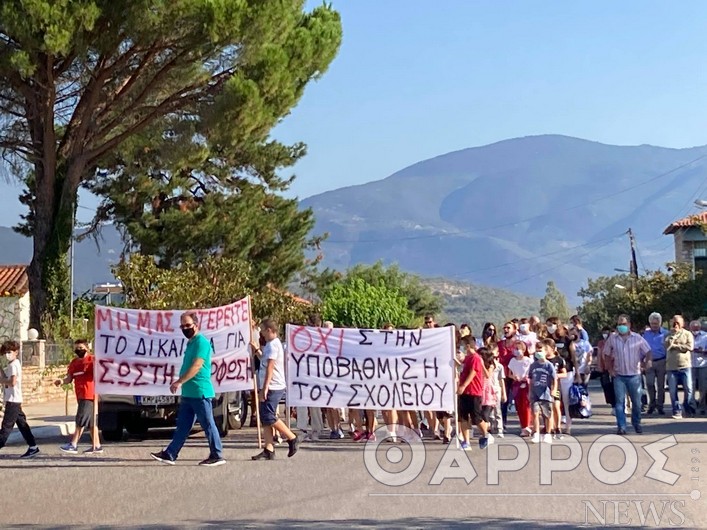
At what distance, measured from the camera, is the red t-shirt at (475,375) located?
15.4 m

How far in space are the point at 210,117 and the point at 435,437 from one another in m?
16.4

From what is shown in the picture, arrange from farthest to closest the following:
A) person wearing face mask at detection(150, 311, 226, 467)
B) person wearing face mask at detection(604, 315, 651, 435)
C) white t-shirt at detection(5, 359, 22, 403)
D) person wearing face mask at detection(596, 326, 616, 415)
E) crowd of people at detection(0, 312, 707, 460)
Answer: person wearing face mask at detection(596, 326, 616, 415) < person wearing face mask at detection(604, 315, 651, 435) < white t-shirt at detection(5, 359, 22, 403) < crowd of people at detection(0, 312, 707, 460) < person wearing face mask at detection(150, 311, 226, 467)

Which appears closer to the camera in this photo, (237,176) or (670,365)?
(670,365)

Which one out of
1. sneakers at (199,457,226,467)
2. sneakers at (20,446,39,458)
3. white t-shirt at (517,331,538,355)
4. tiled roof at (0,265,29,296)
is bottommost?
sneakers at (199,457,226,467)

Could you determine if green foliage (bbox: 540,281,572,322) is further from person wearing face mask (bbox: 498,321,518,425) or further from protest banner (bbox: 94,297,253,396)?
protest banner (bbox: 94,297,253,396)

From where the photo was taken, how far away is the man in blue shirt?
67.8ft

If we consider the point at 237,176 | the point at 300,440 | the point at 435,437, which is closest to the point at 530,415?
the point at 435,437

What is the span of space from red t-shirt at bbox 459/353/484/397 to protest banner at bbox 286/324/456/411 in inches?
15.5

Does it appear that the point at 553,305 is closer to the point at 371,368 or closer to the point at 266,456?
the point at 371,368

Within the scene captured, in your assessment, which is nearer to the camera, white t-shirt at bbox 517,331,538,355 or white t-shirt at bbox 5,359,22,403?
white t-shirt at bbox 5,359,22,403

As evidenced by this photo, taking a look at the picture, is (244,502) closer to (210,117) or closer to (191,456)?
(191,456)

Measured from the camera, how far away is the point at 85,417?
15375 millimetres

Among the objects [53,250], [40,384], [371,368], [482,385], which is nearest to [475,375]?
[482,385]

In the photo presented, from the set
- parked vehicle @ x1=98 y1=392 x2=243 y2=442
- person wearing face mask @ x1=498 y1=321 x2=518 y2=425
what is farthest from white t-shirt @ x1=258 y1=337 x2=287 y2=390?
person wearing face mask @ x1=498 y1=321 x2=518 y2=425
